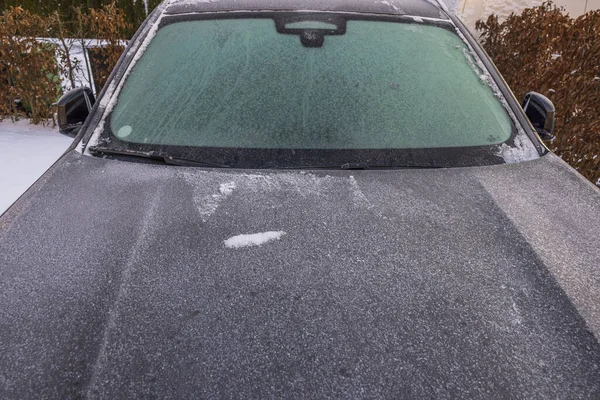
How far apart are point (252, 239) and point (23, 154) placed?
4.51 meters

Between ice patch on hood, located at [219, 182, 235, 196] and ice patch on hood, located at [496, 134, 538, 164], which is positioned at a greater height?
ice patch on hood, located at [496, 134, 538, 164]

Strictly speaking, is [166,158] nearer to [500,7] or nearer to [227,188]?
[227,188]

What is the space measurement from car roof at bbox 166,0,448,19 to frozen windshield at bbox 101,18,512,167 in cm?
10

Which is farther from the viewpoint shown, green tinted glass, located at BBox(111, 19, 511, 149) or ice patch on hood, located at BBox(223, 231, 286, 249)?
green tinted glass, located at BBox(111, 19, 511, 149)

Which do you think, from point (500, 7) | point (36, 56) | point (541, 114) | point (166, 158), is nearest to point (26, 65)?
point (36, 56)

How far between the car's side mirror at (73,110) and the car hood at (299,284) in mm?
415

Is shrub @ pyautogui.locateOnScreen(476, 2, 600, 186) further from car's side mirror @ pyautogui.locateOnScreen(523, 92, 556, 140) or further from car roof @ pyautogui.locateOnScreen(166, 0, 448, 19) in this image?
car roof @ pyautogui.locateOnScreen(166, 0, 448, 19)

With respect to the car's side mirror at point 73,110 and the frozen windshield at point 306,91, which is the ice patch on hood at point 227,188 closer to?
the frozen windshield at point 306,91

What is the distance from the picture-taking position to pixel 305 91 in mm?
1852

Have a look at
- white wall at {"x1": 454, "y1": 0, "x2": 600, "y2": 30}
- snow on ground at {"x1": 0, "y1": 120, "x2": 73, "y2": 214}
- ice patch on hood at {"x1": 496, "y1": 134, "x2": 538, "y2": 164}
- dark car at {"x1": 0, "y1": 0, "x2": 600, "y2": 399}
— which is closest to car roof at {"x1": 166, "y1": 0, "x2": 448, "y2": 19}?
dark car at {"x1": 0, "y1": 0, "x2": 600, "y2": 399}

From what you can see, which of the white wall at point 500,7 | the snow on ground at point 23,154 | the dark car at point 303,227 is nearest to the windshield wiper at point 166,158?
the dark car at point 303,227

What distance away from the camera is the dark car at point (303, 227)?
0.99 metres

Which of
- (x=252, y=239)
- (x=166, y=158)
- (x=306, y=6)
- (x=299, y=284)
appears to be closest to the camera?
(x=299, y=284)

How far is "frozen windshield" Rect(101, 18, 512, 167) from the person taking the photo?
5.70ft
